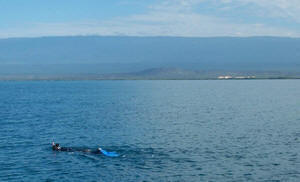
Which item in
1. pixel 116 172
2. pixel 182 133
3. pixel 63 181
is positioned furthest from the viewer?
pixel 182 133

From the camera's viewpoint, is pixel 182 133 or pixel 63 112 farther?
pixel 63 112

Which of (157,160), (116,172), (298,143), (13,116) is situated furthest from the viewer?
(13,116)

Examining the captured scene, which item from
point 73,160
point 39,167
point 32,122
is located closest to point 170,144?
point 73,160

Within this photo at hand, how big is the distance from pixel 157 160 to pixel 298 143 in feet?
63.6

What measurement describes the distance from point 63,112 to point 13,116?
447 inches

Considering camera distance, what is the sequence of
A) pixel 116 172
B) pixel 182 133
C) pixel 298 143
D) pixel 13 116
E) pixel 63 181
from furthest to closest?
pixel 13 116, pixel 182 133, pixel 298 143, pixel 116 172, pixel 63 181

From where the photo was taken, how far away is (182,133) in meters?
65.2

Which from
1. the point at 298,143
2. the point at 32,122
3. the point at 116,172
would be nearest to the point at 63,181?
the point at 116,172

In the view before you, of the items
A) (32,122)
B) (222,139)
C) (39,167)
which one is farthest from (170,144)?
(32,122)

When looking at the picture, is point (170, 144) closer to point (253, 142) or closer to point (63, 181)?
point (253, 142)

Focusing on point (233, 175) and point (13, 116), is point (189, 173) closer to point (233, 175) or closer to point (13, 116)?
point (233, 175)

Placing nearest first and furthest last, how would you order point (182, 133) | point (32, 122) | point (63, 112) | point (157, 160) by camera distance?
point (157, 160), point (182, 133), point (32, 122), point (63, 112)

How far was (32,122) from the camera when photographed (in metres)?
80.9

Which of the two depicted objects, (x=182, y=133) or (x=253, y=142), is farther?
(x=182, y=133)
